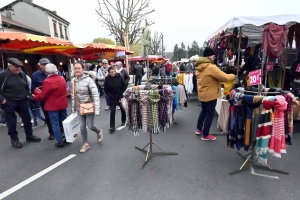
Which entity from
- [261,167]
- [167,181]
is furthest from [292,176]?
[167,181]

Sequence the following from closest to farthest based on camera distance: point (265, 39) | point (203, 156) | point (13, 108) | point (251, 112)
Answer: point (251, 112), point (203, 156), point (13, 108), point (265, 39)

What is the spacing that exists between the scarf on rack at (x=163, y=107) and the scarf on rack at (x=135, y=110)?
0.34 m

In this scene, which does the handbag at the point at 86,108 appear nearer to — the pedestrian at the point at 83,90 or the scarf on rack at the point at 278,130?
the pedestrian at the point at 83,90

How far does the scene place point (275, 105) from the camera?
2412 mm

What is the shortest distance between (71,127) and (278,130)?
342 centimetres

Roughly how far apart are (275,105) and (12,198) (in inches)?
140

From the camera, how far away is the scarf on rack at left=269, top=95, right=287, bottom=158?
2.39 meters

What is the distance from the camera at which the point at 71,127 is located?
12.3 ft

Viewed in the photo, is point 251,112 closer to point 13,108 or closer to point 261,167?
point 261,167

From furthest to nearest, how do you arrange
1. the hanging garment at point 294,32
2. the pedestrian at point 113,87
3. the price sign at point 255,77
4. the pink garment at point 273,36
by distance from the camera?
the hanging garment at point 294,32 < the pedestrian at point 113,87 < the pink garment at point 273,36 < the price sign at point 255,77

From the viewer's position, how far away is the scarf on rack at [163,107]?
3066mm

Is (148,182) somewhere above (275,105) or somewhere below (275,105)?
below

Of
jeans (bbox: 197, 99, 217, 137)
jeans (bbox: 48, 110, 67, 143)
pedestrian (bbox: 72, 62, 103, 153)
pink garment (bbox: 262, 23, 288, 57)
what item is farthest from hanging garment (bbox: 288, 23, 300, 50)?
jeans (bbox: 48, 110, 67, 143)

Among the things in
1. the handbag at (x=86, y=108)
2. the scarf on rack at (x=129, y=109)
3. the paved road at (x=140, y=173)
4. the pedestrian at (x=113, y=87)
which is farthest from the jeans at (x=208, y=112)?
the handbag at (x=86, y=108)
